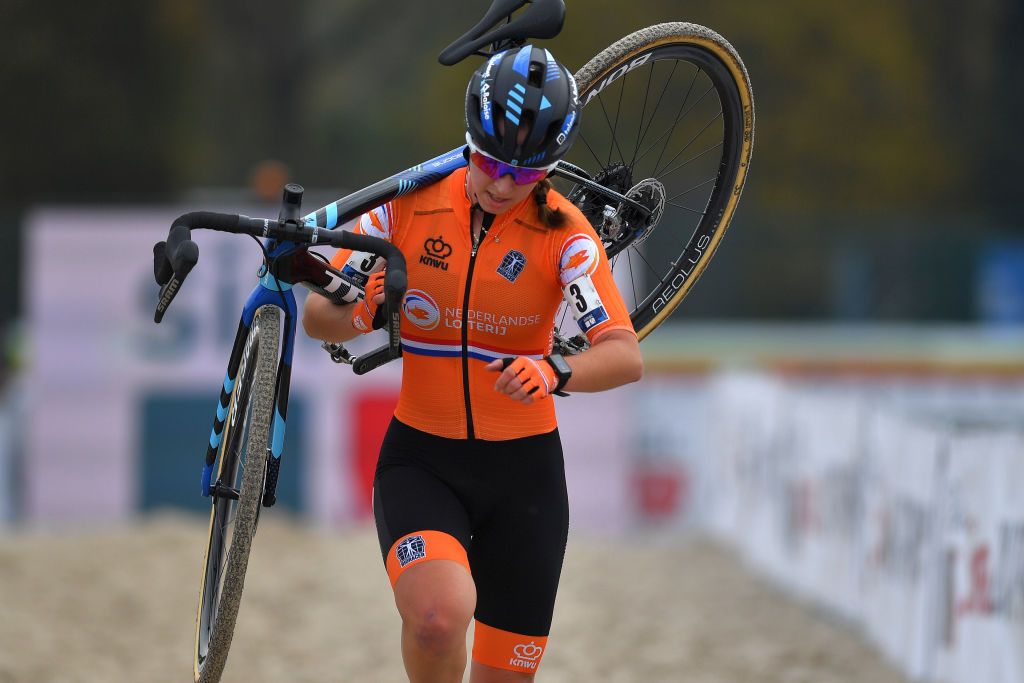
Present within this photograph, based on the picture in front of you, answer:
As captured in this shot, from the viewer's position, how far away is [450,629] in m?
4.59

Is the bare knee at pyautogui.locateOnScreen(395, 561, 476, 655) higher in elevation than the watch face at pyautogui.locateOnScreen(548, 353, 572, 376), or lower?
lower

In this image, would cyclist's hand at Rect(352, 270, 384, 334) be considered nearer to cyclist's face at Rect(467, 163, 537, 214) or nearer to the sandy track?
cyclist's face at Rect(467, 163, 537, 214)

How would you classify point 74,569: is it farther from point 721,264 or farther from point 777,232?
point 777,232

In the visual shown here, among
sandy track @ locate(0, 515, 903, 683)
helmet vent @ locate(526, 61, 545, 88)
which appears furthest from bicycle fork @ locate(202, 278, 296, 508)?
sandy track @ locate(0, 515, 903, 683)

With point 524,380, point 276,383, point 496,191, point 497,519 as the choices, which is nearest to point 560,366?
point 524,380

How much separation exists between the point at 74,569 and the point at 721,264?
8.24 metres

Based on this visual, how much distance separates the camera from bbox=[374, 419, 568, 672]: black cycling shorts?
5.04m

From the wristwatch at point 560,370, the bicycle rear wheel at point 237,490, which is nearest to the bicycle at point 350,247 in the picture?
the bicycle rear wheel at point 237,490

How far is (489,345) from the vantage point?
5027 millimetres

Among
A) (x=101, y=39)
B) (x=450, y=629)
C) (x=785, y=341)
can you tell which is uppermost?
(x=101, y=39)

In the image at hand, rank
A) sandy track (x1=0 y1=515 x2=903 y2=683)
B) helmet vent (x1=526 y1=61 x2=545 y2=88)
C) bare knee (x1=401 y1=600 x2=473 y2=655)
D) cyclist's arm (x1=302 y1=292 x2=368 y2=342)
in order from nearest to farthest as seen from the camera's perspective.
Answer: bare knee (x1=401 y1=600 x2=473 y2=655)
helmet vent (x1=526 y1=61 x2=545 y2=88)
cyclist's arm (x1=302 y1=292 x2=368 y2=342)
sandy track (x1=0 y1=515 x2=903 y2=683)

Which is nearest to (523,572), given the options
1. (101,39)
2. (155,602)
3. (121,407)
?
(155,602)

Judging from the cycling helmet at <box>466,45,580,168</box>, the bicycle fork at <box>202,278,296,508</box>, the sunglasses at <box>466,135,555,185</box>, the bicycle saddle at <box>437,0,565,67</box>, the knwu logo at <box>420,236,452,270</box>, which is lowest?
the bicycle fork at <box>202,278,296,508</box>

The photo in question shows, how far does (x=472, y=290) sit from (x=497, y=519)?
80cm
